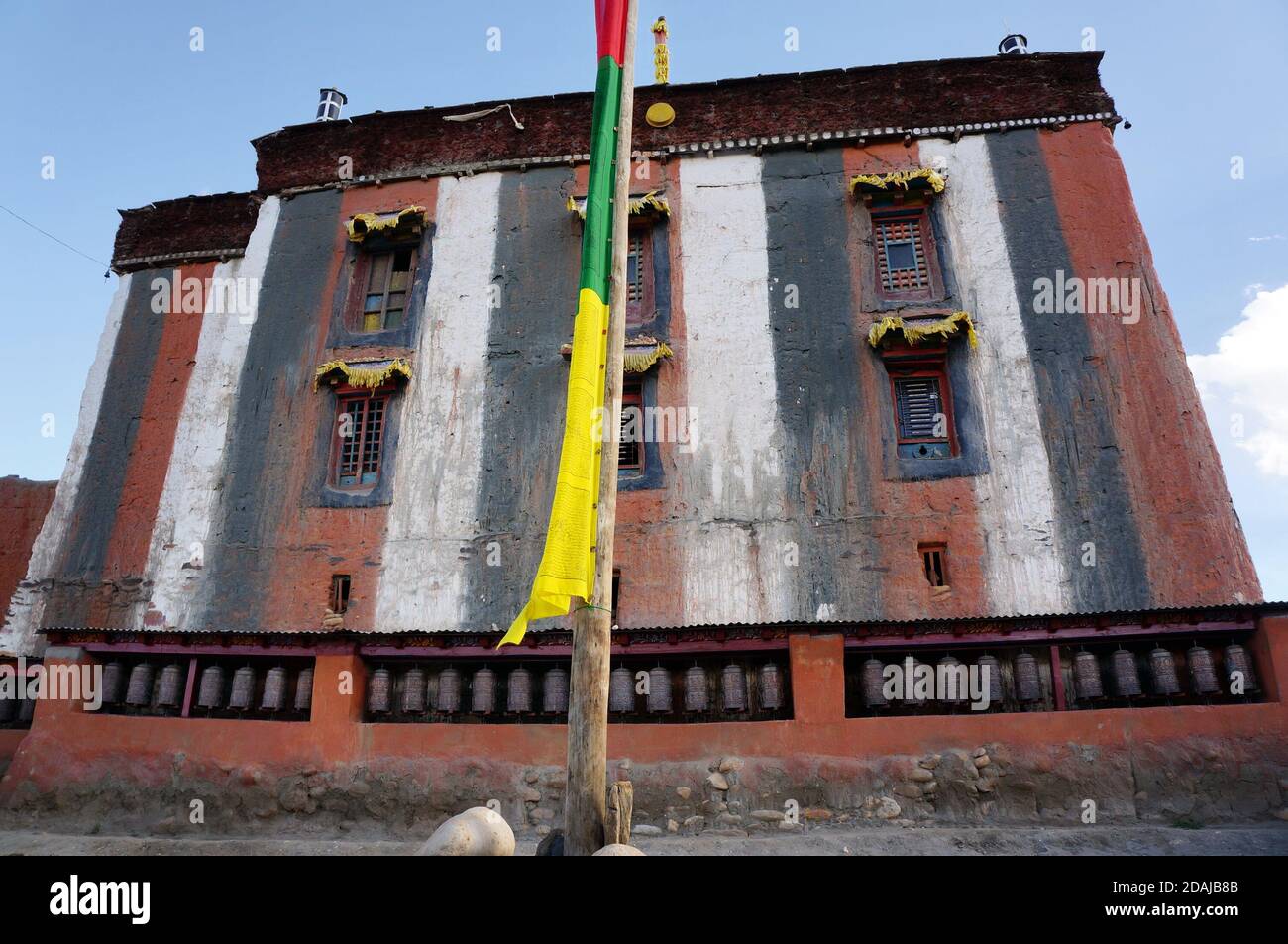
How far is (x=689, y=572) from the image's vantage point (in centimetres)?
1236

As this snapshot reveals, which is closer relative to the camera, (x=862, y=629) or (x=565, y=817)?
(x=565, y=817)

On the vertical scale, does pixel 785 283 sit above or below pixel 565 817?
above

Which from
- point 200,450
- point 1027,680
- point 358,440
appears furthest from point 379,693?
point 200,450

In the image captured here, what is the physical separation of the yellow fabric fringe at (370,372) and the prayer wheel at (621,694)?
7367 millimetres

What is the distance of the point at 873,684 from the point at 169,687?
26.0 ft

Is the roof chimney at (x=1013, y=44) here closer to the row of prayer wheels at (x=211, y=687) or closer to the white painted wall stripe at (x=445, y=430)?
the white painted wall stripe at (x=445, y=430)

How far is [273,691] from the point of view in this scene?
30.2ft

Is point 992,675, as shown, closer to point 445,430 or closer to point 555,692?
point 555,692

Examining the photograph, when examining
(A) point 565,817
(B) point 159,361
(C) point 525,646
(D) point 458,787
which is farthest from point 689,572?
(B) point 159,361

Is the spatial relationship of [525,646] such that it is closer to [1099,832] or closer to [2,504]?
[1099,832]

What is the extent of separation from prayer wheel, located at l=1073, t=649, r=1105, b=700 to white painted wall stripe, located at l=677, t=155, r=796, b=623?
13.7ft

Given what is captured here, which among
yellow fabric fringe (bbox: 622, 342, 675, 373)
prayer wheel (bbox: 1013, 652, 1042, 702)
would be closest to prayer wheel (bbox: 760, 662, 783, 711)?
prayer wheel (bbox: 1013, 652, 1042, 702)

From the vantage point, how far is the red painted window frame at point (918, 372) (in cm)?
1285

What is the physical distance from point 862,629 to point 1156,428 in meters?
6.66
